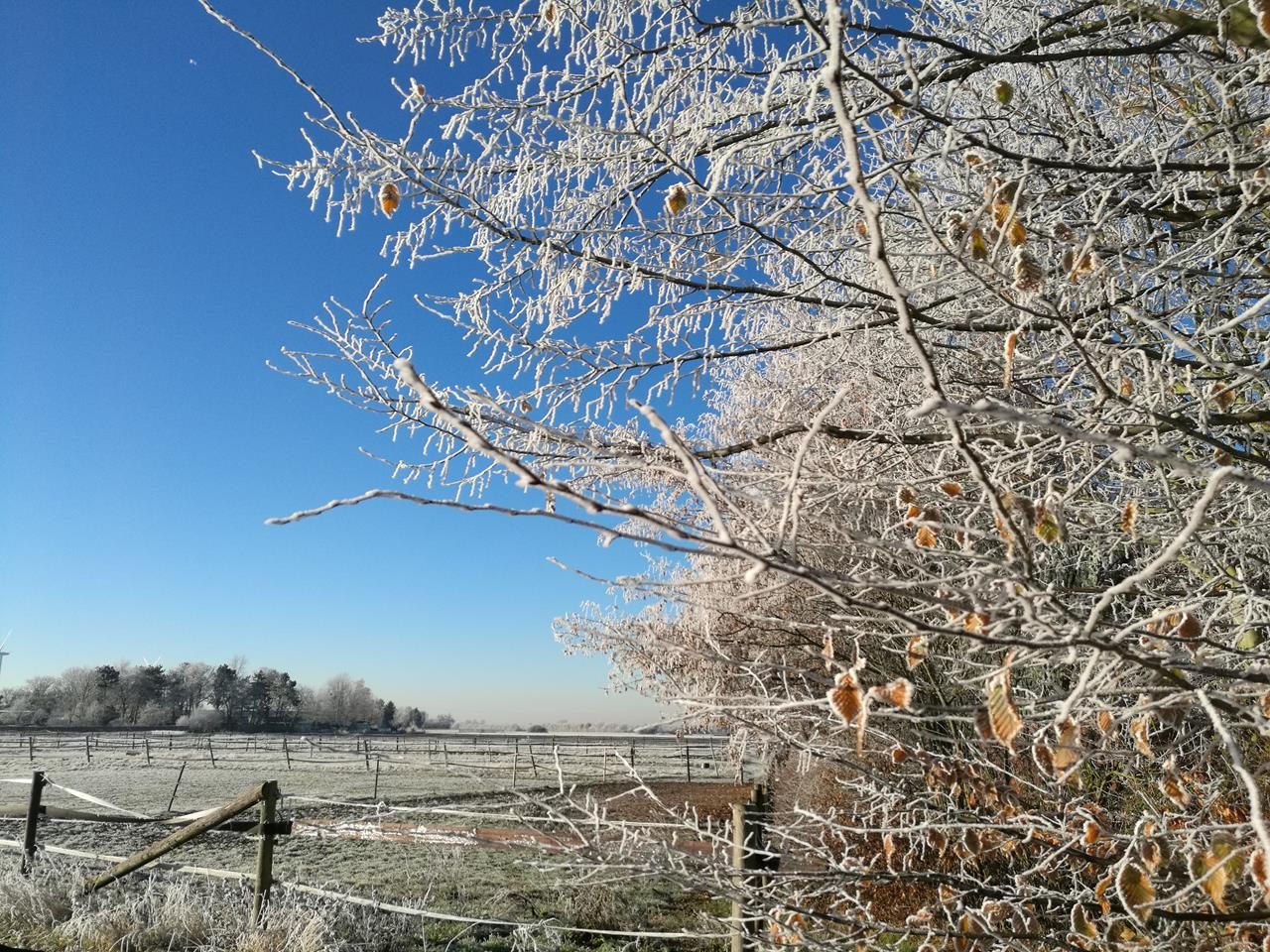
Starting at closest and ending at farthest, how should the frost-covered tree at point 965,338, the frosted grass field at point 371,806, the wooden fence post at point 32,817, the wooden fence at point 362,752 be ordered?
the frost-covered tree at point 965,338, the frosted grass field at point 371,806, the wooden fence post at point 32,817, the wooden fence at point 362,752

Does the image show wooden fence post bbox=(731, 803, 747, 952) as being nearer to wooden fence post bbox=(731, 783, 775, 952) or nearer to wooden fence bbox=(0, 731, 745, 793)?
wooden fence post bbox=(731, 783, 775, 952)

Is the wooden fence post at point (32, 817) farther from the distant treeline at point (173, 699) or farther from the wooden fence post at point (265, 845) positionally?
the distant treeline at point (173, 699)

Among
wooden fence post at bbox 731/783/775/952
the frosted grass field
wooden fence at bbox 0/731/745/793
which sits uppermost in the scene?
wooden fence post at bbox 731/783/775/952

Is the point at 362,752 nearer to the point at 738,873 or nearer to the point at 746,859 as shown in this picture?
the point at 746,859

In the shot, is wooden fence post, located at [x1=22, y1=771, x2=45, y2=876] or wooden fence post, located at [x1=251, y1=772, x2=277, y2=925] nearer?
wooden fence post, located at [x1=251, y1=772, x2=277, y2=925]

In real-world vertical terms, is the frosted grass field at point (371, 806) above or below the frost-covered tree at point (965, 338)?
below

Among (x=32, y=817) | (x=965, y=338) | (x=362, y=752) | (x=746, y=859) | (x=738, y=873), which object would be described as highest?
(x=965, y=338)

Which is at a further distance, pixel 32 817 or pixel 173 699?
pixel 173 699

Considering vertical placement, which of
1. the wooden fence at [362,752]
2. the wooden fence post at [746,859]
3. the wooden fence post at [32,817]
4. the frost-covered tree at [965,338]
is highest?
the frost-covered tree at [965,338]

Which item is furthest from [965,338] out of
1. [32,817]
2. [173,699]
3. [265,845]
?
[173,699]

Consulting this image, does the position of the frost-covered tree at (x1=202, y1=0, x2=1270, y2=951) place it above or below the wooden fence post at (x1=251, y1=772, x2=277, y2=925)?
above

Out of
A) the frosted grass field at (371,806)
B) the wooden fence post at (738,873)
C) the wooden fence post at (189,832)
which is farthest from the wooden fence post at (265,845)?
the wooden fence post at (738,873)

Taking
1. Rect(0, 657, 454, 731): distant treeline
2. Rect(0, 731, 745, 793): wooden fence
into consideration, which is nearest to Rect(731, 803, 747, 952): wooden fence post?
Rect(0, 731, 745, 793): wooden fence

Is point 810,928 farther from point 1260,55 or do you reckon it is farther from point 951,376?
point 1260,55
